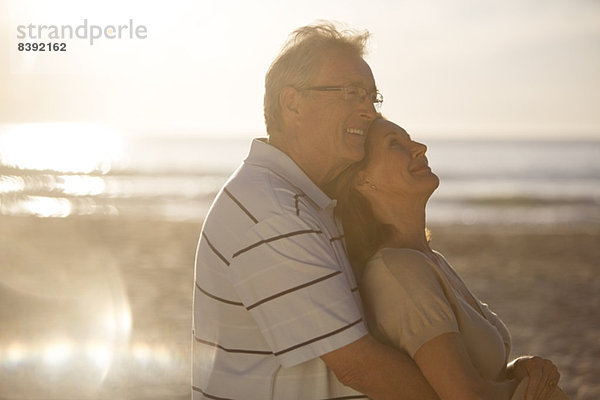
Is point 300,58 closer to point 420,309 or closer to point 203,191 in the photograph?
point 420,309

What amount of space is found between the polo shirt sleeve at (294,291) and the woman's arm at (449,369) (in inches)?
10.7

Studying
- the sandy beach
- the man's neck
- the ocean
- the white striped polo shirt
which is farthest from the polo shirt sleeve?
the ocean

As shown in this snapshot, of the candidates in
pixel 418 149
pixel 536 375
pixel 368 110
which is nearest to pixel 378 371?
pixel 536 375

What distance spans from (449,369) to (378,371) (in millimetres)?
256

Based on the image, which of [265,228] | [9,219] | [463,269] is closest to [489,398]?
[265,228]

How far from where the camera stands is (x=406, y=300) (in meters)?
2.85

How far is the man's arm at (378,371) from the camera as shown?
8.65ft

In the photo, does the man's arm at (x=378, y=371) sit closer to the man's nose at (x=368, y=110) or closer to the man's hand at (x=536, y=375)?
the man's hand at (x=536, y=375)

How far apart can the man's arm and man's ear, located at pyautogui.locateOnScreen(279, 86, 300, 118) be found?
983mm

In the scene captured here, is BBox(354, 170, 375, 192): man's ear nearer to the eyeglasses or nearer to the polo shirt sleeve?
the eyeglasses

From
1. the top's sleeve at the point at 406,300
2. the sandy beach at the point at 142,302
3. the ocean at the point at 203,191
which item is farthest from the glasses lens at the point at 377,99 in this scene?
Result: the ocean at the point at 203,191

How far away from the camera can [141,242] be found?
54.4 feet

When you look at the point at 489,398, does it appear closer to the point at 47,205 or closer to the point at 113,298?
the point at 113,298

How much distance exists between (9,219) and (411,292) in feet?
63.2
